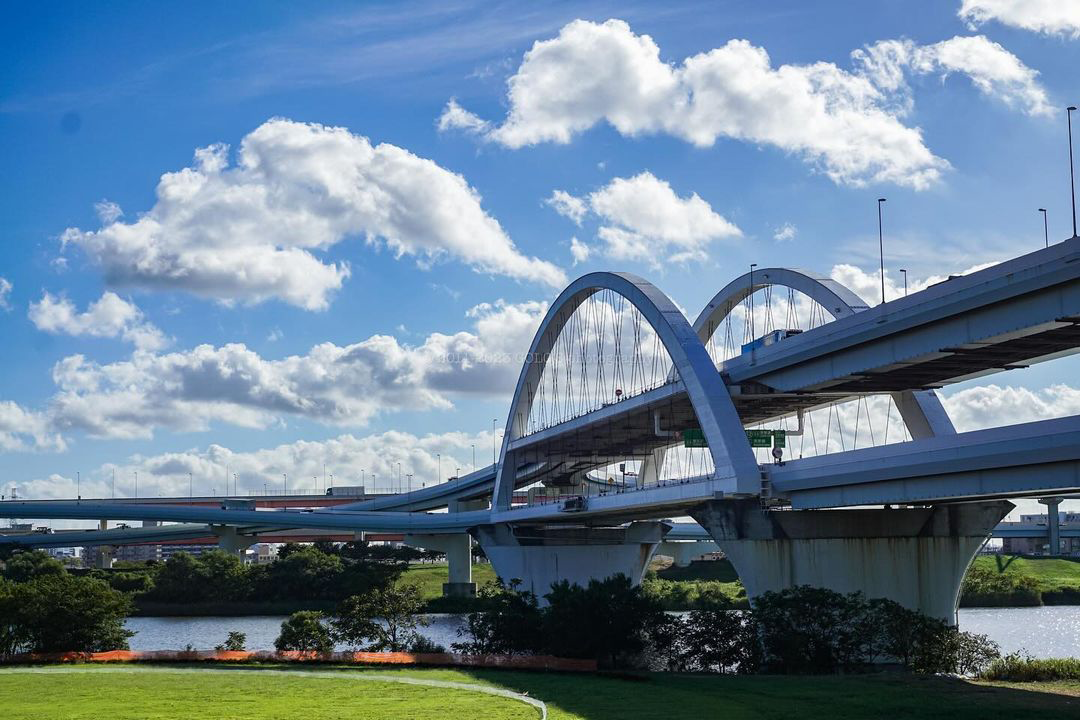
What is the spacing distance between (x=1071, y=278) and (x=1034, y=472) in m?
5.82

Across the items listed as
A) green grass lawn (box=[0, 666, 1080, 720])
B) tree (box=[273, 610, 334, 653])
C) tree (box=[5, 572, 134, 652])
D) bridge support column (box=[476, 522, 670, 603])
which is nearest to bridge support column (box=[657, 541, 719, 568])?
bridge support column (box=[476, 522, 670, 603])

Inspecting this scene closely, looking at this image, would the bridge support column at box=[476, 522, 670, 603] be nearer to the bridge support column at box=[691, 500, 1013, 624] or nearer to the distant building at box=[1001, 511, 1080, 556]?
the bridge support column at box=[691, 500, 1013, 624]

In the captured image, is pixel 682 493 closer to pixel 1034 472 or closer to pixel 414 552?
pixel 1034 472

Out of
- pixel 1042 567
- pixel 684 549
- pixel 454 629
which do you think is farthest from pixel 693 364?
pixel 1042 567

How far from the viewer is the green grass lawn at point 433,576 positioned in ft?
385

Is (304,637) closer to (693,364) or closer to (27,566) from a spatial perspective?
(693,364)

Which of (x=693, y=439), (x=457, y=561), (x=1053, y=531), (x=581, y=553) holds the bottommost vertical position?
(x=457, y=561)

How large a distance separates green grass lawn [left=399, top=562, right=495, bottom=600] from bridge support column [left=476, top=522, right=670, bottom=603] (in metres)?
22.0

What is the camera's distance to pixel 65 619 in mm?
50531

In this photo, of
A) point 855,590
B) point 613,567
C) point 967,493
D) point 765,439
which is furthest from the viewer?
point 613,567

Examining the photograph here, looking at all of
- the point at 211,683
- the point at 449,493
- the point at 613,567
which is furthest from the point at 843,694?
the point at 449,493

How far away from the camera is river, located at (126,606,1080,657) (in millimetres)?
67500

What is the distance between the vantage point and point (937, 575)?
161 ft

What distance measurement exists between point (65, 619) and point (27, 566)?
72.3m
